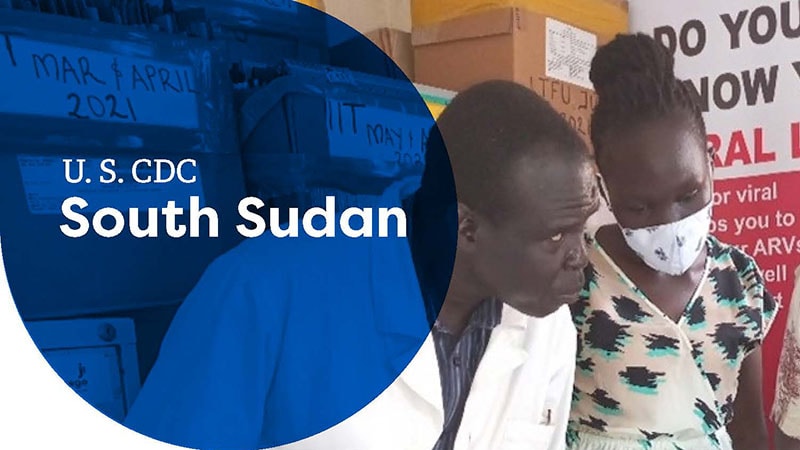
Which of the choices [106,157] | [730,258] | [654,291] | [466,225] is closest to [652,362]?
[654,291]

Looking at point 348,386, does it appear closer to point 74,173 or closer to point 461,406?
point 461,406

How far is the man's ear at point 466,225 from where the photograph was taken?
856mm

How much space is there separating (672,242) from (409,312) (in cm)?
35

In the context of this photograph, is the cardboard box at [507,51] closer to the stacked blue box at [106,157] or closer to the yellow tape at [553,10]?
the yellow tape at [553,10]

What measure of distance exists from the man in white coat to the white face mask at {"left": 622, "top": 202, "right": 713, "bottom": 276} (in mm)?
137

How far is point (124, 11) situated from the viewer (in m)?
0.78

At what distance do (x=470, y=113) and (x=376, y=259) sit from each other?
178mm

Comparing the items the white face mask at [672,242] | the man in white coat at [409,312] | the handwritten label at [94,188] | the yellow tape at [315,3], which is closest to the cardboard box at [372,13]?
the yellow tape at [315,3]

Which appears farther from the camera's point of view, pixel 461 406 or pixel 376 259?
pixel 461 406

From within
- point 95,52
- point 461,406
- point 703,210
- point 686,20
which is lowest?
point 461,406

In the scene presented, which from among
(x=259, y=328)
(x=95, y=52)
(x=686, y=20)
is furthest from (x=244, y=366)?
(x=686, y=20)

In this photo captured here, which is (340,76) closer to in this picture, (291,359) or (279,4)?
(279,4)

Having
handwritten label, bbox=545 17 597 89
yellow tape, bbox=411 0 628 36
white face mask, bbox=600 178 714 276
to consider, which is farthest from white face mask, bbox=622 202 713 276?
yellow tape, bbox=411 0 628 36

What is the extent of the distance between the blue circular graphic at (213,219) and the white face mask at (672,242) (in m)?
0.27
